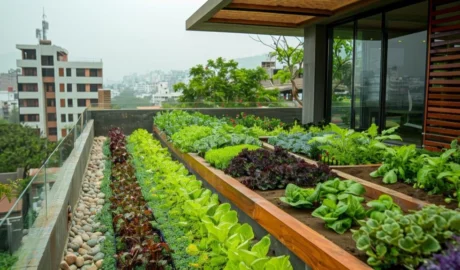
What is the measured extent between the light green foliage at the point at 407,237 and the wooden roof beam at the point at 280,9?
698 centimetres

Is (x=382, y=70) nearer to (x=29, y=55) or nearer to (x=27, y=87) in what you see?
(x=27, y=87)

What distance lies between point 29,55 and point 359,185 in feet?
276

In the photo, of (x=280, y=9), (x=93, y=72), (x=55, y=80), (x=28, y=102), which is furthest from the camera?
(x=28, y=102)

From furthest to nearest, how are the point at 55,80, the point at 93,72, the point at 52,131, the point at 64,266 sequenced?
the point at 52,131 < the point at 93,72 < the point at 55,80 < the point at 64,266

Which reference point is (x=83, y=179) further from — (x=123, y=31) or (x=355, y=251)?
(x=123, y=31)

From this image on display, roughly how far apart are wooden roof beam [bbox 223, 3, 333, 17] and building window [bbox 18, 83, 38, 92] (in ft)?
243

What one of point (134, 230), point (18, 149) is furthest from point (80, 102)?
point (134, 230)

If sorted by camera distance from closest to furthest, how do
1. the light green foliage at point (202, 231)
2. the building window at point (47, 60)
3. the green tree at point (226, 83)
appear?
the light green foliage at point (202, 231) → the green tree at point (226, 83) → the building window at point (47, 60)

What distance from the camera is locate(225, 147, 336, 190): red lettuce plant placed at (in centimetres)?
446

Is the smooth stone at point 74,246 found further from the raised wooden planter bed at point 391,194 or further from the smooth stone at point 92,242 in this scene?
the raised wooden planter bed at point 391,194

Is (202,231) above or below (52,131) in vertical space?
above

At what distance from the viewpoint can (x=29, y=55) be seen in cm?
7738

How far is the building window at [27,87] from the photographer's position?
2894 inches

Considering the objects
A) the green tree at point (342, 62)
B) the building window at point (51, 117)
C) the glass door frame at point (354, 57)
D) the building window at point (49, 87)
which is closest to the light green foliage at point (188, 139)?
the glass door frame at point (354, 57)
